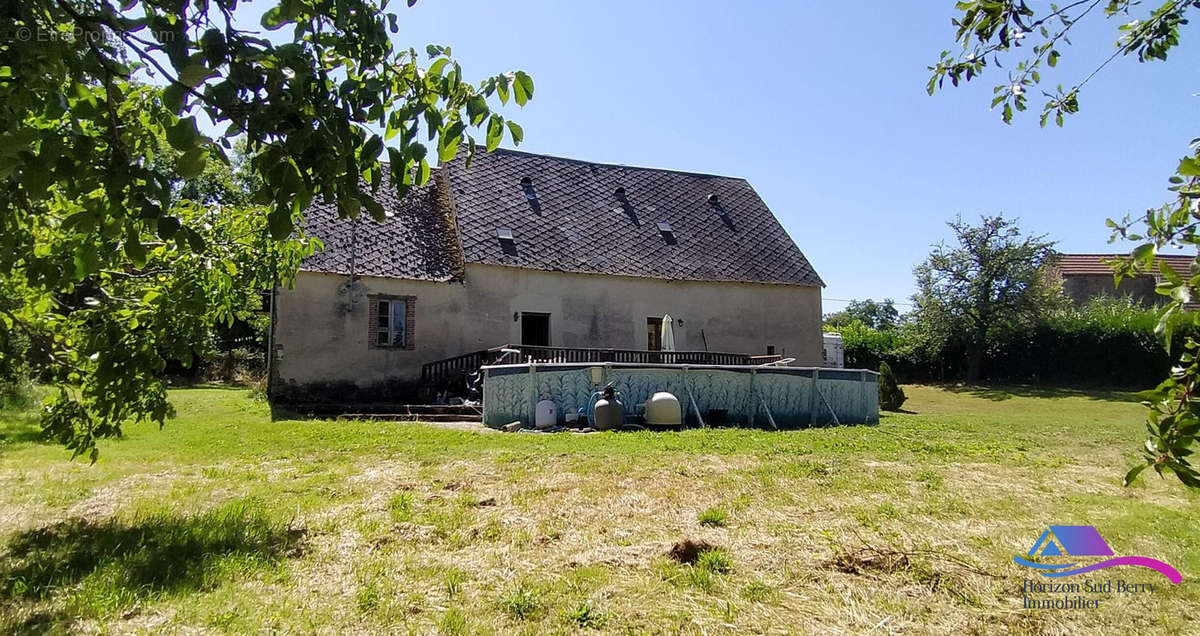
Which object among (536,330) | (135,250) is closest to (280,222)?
(135,250)

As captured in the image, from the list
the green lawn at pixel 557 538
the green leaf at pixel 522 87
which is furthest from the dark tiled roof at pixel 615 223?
the green leaf at pixel 522 87

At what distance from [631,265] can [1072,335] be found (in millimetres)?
23022

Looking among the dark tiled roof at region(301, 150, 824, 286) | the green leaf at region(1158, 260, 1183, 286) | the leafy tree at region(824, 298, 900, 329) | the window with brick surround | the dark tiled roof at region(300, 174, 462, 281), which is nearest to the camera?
the green leaf at region(1158, 260, 1183, 286)

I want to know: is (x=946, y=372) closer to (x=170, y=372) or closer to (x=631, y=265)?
(x=631, y=265)

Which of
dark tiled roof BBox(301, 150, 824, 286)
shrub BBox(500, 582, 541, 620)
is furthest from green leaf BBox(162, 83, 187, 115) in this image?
dark tiled roof BBox(301, 150, 824, 286)

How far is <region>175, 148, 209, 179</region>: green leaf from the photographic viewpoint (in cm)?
182

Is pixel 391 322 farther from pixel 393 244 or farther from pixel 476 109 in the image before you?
pixel 476 109

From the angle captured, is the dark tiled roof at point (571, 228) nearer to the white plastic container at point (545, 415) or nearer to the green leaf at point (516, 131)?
the white plastic container at point (545, 415)

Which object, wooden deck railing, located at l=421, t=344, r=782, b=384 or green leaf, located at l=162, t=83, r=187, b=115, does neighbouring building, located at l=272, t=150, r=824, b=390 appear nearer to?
wooden deck railing, located at l=421, t=344, r=782, b=384

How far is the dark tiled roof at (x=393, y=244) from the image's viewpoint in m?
17.8

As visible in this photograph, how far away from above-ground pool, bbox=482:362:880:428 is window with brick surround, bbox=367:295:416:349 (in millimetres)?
5811

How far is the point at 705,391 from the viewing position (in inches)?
530

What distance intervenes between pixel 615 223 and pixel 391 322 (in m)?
8.54

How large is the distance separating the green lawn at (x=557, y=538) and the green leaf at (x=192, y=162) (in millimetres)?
2380
